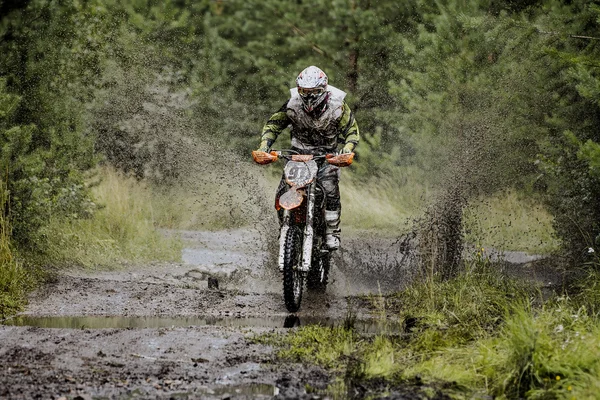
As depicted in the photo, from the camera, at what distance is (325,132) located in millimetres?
9531

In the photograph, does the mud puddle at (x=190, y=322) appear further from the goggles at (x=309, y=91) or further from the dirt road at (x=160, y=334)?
the goggles at (x=309, y=91)

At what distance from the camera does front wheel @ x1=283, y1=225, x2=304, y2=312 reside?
8.40 metres

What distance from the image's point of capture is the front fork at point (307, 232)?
8.55m

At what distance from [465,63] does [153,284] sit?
29.1 feet

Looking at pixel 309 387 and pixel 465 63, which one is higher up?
pixel 465 63

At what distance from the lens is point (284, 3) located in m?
24.1

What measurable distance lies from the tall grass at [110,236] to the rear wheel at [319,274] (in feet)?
9.90

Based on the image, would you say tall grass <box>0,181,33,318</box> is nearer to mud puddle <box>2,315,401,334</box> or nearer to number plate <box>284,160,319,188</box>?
mud puddle <box>2,315,401,334</box>

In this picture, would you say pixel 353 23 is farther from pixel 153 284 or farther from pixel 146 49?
pixel 153 284

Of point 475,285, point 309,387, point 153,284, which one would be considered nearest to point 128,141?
point 153,284

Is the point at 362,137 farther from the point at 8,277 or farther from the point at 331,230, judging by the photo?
the point at 8,277

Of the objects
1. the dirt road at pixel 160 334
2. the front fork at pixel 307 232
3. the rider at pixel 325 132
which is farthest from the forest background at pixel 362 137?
the rider at pixel 325 132

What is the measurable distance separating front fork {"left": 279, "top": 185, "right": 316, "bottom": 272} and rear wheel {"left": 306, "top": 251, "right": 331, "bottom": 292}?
2.74 ft

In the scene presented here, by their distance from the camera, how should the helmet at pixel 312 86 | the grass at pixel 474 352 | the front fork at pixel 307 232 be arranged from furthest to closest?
the helmet at pixel 312 86 < the front fork at pixel 307 232 < the grass at pixel 474 352
